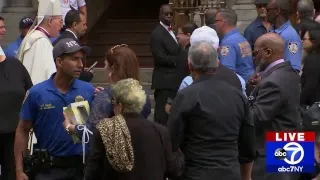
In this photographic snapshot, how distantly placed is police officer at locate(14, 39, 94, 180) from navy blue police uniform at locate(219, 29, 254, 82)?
10.7ft

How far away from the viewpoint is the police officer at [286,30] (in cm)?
1054

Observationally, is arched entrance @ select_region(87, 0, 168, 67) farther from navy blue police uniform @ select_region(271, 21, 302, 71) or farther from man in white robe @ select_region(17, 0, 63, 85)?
man in white robe @ select_region(17, 0, 63, 85)

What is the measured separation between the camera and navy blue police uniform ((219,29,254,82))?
10.5 m

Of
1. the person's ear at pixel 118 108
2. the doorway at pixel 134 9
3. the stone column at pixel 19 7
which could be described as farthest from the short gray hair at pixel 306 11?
the doorway at pixel 134 9

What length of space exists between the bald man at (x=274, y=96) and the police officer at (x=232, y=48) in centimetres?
222

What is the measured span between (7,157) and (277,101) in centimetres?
251

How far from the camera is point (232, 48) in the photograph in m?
10.6

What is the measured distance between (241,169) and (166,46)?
601cm

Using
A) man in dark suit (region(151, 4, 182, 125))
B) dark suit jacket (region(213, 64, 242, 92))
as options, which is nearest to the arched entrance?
man in dark suit (region(151, 4, 182, 125))

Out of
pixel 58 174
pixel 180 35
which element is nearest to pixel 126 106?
pixel 58 174

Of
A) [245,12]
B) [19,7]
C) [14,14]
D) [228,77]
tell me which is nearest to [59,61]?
[228,77]

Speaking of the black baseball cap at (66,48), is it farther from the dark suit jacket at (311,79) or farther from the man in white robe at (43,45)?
the dark suit jacket at (311,79)

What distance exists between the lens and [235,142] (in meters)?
7.04

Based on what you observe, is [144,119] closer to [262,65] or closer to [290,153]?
[262,65]
